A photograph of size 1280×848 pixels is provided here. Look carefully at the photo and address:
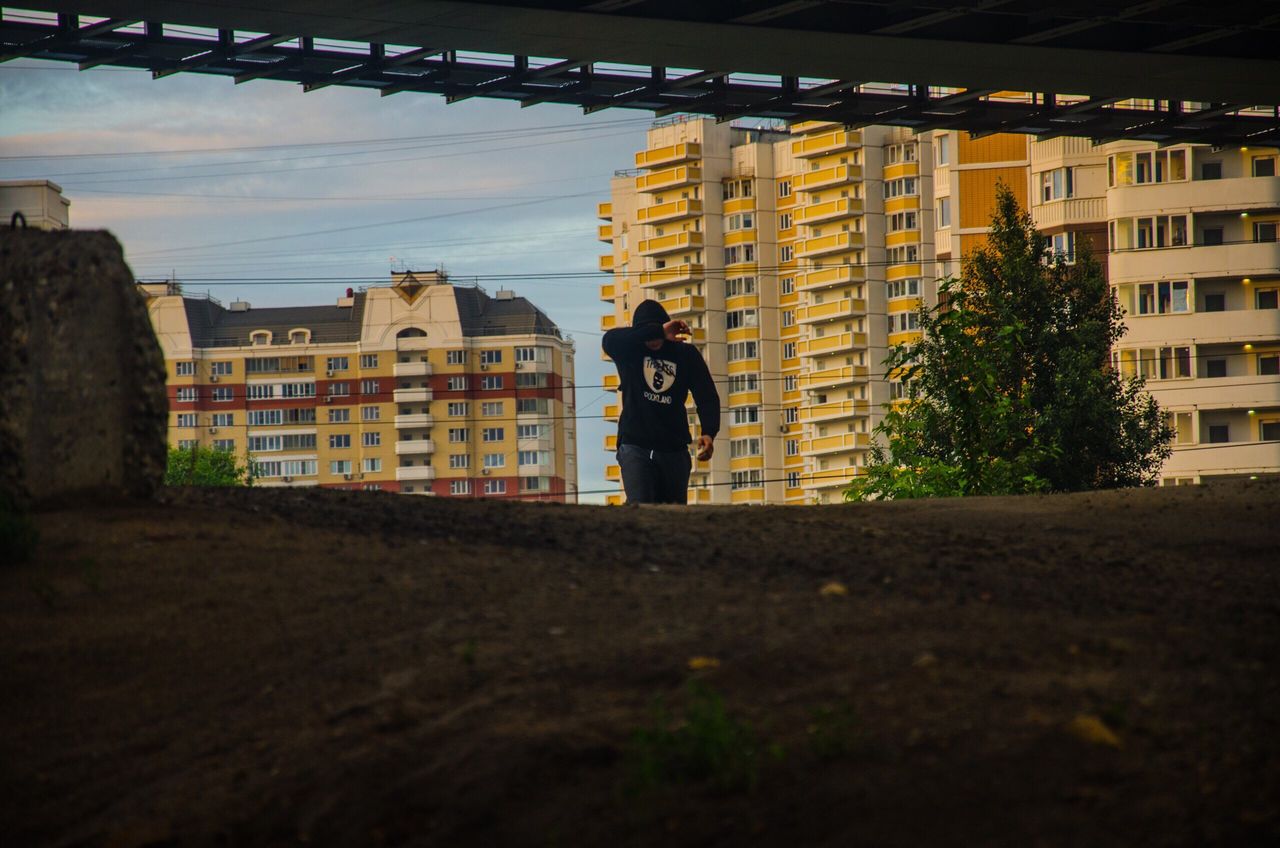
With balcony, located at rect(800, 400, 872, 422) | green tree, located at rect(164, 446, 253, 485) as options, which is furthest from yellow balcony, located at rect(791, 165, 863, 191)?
green tree, located at rect(164, 446, 253, 485)

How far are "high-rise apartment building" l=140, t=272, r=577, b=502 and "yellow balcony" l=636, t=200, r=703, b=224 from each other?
69.1 feet

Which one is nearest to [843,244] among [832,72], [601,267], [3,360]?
[601,267]

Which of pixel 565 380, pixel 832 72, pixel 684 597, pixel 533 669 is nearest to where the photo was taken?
pixel 533 669

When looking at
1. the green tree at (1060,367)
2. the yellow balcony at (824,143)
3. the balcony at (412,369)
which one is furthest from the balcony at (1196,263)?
the balcony at (412,369)

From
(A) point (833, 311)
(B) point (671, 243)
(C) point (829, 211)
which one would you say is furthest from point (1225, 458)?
(B) point (671, 243)

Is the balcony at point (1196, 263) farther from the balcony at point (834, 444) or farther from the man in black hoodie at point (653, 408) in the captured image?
the man in black hoodie at point (653, 408)

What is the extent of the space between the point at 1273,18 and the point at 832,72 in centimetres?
747

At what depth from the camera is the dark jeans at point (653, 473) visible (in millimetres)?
15492

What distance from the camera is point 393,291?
176m

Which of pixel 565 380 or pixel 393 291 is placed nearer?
pixel 393 291

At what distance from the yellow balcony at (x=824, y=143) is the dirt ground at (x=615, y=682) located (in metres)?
139

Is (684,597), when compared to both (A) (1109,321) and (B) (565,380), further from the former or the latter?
(B) (565,380)

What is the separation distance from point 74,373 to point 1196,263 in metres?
81.1

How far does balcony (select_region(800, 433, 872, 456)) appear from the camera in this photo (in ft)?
488
